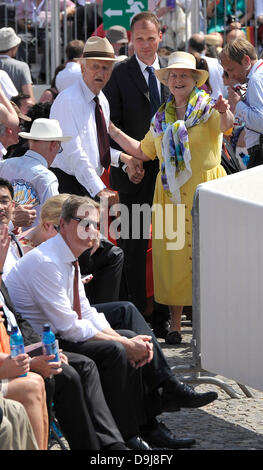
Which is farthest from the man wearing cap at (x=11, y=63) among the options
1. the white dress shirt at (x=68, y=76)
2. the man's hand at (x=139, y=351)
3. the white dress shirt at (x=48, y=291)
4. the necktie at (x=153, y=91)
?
the man's hand at (x=139, y=351)

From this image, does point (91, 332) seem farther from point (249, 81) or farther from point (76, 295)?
point (249, 81)

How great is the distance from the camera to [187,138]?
773 centimetres

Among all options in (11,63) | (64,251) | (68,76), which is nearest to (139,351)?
(64,251)

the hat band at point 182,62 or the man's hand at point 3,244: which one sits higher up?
the hat band at point 182,62

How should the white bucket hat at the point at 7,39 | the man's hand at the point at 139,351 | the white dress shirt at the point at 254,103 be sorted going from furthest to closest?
the white bucket hat at the point at 7,39 < the white dress shirt at the point at 254,103 < the man's hand at the point at 139,351

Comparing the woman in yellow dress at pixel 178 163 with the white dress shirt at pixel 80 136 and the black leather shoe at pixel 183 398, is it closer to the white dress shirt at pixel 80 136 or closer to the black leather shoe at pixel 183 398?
the white dress shirt at pixel 80 136

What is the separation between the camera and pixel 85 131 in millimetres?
8031

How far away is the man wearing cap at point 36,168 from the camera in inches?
281

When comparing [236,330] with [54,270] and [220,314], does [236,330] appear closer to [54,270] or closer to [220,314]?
[220,314]

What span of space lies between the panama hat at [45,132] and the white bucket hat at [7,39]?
4174 millimetres

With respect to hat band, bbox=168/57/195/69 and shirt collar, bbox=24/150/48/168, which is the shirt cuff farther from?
shirt collar, bbox=24/150/48/168

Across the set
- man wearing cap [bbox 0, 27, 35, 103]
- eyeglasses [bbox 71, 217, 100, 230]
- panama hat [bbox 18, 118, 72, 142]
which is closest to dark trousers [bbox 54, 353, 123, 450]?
→ eyeglasses [bbox 71, 217, 100, 230]

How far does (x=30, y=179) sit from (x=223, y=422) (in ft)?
6.99
